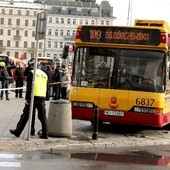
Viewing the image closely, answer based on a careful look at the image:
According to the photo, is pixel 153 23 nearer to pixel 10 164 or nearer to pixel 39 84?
pixel 39 84

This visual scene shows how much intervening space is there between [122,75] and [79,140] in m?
2.32

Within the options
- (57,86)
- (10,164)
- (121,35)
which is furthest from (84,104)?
(57,86)

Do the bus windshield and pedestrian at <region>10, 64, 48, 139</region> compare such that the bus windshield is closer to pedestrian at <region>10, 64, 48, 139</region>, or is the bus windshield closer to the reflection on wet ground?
pedestrian at <region>10, 64, 48, 139</region>

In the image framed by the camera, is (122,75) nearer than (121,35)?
Yes

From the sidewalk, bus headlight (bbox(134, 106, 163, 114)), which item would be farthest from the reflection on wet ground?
bus headlight (bbox(134, 106, 163, 114))

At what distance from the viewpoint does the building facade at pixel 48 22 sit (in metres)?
156

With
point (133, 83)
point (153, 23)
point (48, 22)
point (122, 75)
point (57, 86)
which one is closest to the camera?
point (133, 83)

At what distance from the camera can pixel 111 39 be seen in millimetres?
14125

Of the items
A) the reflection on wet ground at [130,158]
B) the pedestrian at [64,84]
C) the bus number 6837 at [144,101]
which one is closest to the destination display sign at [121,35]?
the bus number 6837 at [144,101]

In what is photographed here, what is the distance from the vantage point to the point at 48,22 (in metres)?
158

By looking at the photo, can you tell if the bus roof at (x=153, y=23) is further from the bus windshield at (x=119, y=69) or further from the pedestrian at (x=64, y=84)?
the pedestrian at (x=64, y=84)

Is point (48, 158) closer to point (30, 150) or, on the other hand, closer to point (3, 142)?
point (30, 150)

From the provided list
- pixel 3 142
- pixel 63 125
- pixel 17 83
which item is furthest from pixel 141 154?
pixel 17 83

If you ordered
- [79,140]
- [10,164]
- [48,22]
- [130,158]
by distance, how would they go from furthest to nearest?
[48,22] → [79,140] → [130,158] → [10,164]
